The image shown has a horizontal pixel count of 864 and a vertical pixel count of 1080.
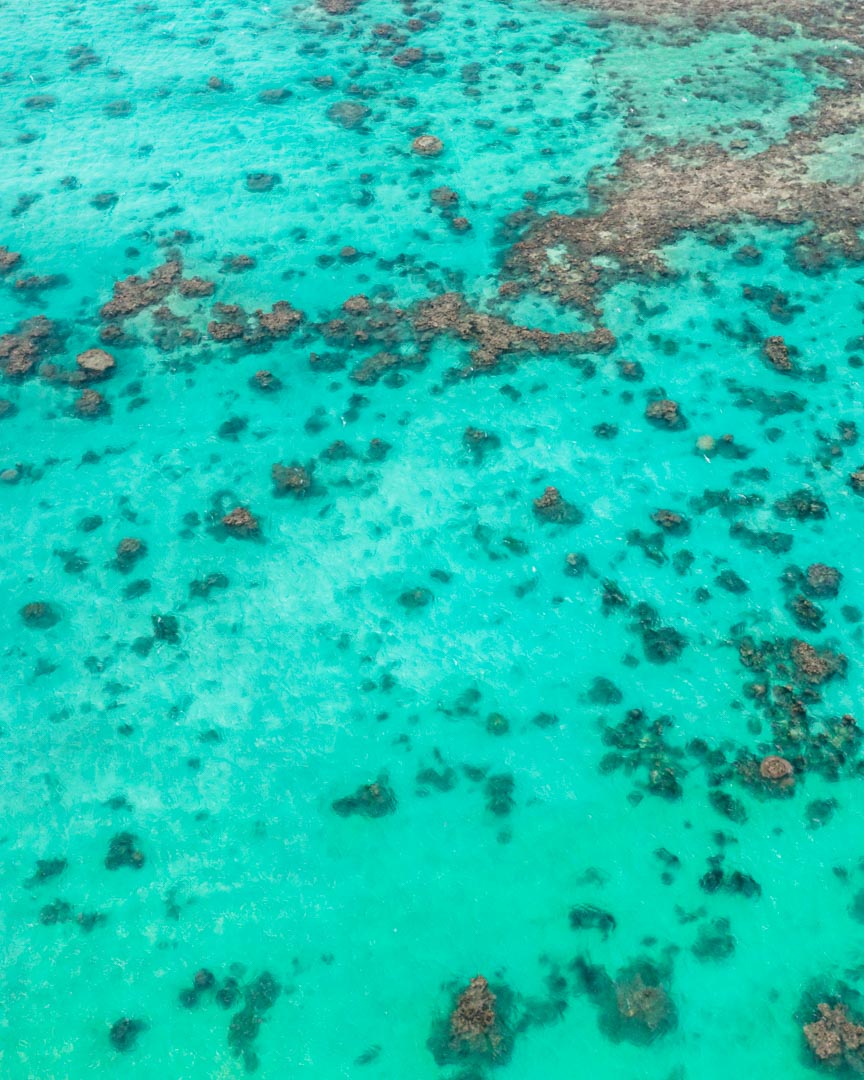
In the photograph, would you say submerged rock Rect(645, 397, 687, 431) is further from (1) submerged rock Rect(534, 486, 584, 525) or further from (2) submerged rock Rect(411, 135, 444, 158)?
(2) submerged rock Rect(411, 135, 444, 158)

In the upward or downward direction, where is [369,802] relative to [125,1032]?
upward

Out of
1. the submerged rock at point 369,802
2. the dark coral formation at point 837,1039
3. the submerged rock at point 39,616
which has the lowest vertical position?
the dark coral formation at point 837,1039

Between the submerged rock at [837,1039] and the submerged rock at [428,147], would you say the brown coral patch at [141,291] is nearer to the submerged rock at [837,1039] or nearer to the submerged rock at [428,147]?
the submerged rock at [428,147]

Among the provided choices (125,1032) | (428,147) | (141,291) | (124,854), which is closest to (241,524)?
(124,854)

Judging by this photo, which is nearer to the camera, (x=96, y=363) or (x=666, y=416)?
(x=666, y=416)

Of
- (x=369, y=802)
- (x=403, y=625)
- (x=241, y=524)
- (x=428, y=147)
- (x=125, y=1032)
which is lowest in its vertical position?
(x=125, y=1032)

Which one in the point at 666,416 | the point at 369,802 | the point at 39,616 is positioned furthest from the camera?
the point at 666,416

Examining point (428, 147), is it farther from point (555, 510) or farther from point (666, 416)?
point (555, 510)

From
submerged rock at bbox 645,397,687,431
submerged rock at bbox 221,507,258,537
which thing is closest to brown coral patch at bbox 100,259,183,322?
submerged rock at bbox 221,507,258,537

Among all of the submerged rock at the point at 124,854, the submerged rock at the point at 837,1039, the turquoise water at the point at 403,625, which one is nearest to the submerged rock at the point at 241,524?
the turquoise water at the point at 403,625
